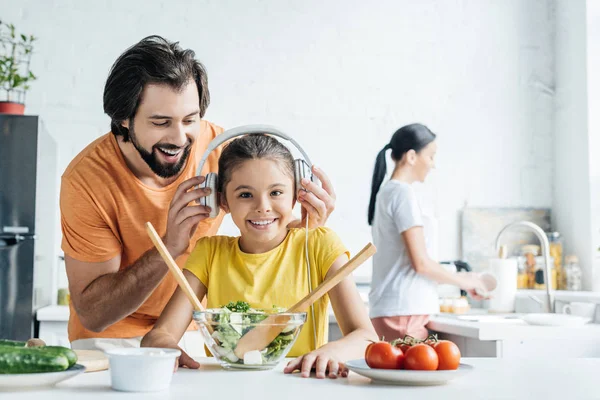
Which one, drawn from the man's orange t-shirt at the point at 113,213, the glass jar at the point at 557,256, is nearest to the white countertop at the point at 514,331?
the glass jar at the point at 557,256

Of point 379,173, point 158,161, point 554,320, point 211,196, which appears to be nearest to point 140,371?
point 211,196

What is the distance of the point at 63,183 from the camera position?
1.94 meters

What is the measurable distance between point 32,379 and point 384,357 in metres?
0.51

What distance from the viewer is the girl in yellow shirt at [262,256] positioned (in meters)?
1.59

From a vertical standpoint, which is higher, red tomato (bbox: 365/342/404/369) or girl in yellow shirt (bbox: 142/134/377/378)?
girl in yellow shirt (bbox: 142/134/377/378)

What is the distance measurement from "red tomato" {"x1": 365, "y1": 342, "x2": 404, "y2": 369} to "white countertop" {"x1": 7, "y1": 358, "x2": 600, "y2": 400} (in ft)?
0.11

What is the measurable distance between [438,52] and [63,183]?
2.76m

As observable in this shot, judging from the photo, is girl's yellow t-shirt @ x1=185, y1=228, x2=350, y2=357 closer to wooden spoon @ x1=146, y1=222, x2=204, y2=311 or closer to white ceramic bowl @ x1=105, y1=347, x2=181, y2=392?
wooden spoon @ x1=146, y1=222, x2=204, y2=311

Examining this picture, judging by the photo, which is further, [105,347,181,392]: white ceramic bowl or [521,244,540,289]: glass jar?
[521,244,540,289]: glass jar

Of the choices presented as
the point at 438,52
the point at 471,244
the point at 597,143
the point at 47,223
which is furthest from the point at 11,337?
the point at 597,143

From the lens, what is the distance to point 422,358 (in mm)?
1152

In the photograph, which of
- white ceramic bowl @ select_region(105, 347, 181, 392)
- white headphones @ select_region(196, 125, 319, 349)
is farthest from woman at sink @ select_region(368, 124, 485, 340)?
white ceramic bowl @ select_region(105, 347, 181, 392)

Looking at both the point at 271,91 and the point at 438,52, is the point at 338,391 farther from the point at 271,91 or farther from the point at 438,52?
the point at 438,52

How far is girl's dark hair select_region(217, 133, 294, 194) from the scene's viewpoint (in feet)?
5.48
